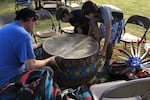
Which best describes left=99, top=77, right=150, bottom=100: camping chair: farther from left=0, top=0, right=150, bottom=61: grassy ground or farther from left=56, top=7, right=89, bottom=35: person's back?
left=0, top=0, right=150, bottom=61: grassy ground

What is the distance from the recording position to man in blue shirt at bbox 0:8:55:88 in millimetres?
3029

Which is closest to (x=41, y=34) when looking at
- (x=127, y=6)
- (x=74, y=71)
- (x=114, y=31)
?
(x=114, y=31)

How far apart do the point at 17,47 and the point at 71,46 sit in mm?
997

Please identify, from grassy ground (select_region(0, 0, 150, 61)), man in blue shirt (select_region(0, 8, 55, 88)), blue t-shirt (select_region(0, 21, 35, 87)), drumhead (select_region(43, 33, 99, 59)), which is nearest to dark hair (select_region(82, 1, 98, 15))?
drumhead (select_region(43, 33, 99, 59))

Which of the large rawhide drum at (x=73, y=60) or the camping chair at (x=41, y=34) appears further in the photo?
the camping chair at (x=41, y=34)

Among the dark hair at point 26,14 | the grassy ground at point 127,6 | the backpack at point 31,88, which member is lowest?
the grassy ground at point 127,6

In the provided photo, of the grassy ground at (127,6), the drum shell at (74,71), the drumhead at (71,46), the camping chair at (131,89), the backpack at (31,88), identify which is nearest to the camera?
the camping chair at (131,89)

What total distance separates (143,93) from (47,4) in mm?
6220

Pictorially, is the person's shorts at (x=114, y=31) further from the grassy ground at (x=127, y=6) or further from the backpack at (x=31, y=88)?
the grassy ground at (x=127, y=6)

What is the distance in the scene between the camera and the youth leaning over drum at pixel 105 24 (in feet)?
13.1

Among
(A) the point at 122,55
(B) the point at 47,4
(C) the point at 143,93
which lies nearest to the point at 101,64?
(A) the point at 122,55

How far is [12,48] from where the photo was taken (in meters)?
3.06

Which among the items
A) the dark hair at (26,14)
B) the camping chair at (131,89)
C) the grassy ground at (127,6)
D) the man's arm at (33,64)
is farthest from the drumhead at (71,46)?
the grassy ground at (127,6)

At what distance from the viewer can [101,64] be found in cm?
481
